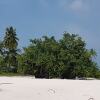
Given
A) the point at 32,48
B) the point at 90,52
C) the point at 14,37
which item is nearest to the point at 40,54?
the point at 32,48

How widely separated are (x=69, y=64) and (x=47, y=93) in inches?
1242

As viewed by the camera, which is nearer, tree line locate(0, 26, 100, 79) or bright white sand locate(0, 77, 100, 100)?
bright white sand locate(0, 77, 100, 100)

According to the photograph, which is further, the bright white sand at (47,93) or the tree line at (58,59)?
the tree line at (58,59)

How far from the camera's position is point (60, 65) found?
152ft

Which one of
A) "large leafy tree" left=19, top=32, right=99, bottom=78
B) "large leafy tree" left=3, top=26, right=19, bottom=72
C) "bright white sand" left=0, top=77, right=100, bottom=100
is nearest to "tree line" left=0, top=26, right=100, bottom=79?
"large leafy tree" left=19, top=32, right=99, bottom=78

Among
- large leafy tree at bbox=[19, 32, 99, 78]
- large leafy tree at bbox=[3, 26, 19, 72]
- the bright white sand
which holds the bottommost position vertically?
the bright white sand

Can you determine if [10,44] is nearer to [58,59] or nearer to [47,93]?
[58,59]

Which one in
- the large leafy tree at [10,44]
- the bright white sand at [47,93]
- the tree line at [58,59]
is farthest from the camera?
the large leafy tree at [10,44]

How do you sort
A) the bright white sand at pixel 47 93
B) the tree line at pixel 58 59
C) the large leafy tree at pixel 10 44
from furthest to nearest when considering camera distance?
the large leafy tree at pixel 10 44 → the tree line at pixel 58 59 → the bright white sand at pixel 47 93

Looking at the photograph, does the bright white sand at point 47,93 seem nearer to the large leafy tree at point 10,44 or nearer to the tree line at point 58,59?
the tree line at point 58,59

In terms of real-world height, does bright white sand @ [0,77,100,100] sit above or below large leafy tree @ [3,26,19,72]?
below

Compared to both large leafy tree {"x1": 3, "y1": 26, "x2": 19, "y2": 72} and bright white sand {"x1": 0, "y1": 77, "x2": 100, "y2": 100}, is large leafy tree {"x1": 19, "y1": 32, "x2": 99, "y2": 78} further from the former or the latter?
bright white sand {"x1": 0, "y1": 77, "x2": 100, "y2": 100}

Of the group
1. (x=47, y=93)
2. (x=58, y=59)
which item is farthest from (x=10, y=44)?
(x=47, y=93)

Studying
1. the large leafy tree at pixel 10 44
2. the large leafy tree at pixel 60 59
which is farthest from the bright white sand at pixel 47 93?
the large leafy tree at pixel 10 44
